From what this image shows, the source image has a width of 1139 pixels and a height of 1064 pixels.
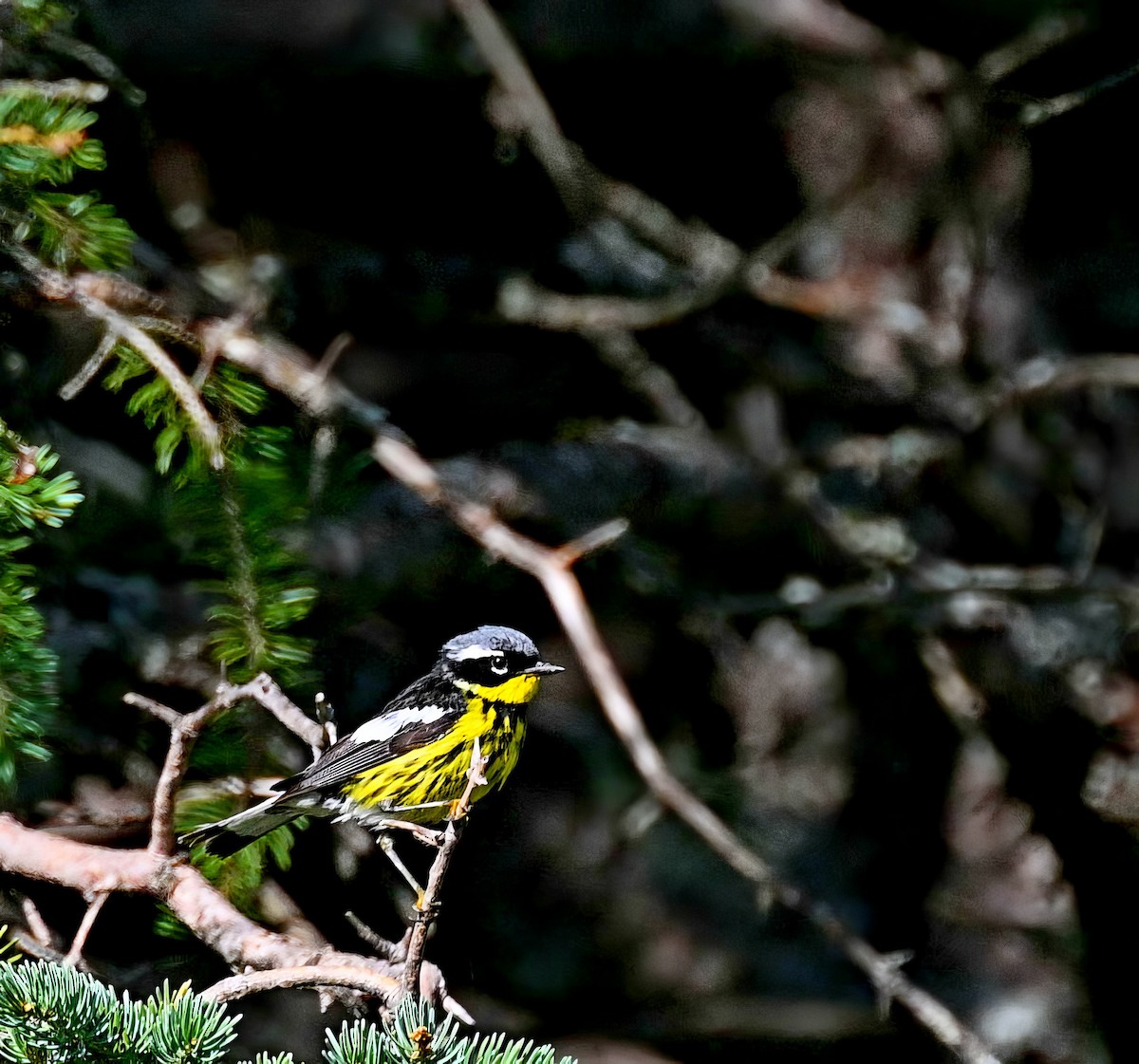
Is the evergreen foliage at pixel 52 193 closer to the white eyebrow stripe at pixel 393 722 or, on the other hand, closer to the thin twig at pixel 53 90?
the thin twig at pixel 53 90

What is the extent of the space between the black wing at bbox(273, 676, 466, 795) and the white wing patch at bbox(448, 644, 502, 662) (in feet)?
0.15

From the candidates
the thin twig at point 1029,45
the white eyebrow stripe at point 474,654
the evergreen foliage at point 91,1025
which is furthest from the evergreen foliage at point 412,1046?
the thin twig at point 1029,45

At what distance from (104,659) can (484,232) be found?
1514 mm

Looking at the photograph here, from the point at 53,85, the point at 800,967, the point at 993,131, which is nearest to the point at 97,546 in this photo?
the point at 53,85

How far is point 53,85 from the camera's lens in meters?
1.52

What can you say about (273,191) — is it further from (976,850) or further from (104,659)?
(976,850)

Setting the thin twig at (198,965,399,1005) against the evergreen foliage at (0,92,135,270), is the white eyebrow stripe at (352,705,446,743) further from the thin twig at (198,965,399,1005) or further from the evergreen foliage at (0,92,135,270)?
the evergreen foliage at (0,92,135,270)

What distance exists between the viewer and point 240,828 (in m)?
1.56

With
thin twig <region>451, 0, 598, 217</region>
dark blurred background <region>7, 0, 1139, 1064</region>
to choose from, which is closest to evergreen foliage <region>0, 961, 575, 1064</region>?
dark blurred background <region>7, 0, 1139, 1064</region>

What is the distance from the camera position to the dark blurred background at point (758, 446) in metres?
2.80

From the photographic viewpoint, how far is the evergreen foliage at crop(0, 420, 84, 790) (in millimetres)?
1463

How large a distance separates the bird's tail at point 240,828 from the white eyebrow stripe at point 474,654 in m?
0.35

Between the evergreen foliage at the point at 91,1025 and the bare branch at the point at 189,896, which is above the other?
the bare branch at the point at 189,896

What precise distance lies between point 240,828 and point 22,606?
40 cm
